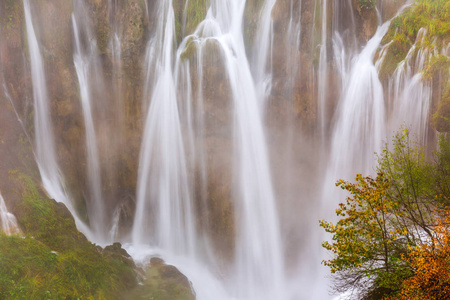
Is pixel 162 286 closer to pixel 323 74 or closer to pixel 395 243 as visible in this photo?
pixel 395 243

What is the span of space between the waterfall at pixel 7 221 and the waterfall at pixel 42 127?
3.95 metres

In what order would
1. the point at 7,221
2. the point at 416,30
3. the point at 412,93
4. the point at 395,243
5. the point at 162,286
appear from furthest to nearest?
1. the point at 416,30
2. the point at 412,93
3. the point at 162,286
4. the point at 7,221
5. the point at 395,243

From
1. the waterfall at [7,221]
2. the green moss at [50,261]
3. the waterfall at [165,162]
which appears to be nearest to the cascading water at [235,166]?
the waterfall at [165,162]

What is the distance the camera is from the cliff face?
18156 mm

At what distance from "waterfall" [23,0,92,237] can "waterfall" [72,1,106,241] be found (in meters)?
1.85

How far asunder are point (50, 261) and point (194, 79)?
11.5m

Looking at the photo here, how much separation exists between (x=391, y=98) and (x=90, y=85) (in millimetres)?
15623

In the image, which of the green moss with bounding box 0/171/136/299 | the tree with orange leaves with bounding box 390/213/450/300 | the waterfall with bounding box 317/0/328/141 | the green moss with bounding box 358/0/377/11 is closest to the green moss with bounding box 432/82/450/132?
the waterfall with bounding box 317/0/328/141

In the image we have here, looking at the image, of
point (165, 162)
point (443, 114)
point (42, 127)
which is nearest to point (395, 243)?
point (443, 114)

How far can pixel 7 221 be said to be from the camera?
12.0m

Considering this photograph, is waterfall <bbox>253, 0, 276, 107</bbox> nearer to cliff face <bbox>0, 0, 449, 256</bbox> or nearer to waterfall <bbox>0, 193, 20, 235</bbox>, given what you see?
cliff face <bbox>0, 0, 449, 256</bbox>

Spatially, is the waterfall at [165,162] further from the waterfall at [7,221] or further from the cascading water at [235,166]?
the waterfall at [7,221]

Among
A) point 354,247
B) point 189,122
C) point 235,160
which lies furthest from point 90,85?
point 354,247

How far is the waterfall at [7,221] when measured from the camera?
1179cm
